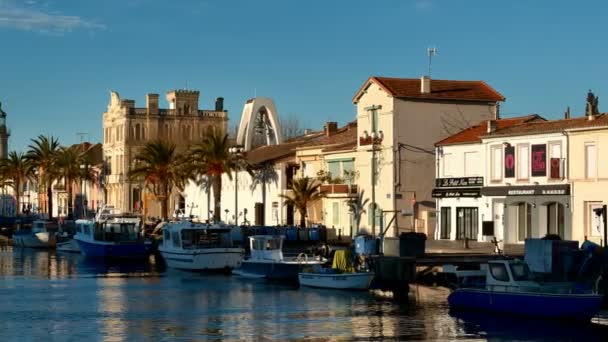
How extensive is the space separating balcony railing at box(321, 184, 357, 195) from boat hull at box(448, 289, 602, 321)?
119ft

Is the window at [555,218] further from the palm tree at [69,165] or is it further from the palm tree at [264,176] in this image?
the palm tree at [69,165]

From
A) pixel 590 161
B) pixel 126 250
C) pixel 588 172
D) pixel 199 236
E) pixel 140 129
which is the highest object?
pixel 140 129

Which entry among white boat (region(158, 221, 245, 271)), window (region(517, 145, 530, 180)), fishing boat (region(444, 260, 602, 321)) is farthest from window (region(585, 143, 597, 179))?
white boat (region(158, 221, 245, 271))

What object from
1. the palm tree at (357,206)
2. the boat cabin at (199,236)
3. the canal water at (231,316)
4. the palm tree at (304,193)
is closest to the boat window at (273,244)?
the canal water at (231,316)

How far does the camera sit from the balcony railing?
85.2 meters

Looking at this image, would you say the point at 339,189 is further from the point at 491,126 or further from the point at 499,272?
the point at 499,272

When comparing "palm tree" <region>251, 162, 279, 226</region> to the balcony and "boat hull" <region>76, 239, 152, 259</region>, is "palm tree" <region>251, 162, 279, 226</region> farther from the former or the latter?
"boat hull" <region>76, 239, 152, 259</region>

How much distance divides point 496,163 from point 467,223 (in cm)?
535

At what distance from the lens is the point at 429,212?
7975 centimetres

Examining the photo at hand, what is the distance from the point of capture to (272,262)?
6500 centimetres

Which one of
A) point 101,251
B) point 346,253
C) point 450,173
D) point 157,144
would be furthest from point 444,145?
point 157,144

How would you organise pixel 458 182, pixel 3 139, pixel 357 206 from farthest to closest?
pixel 3 139
pixel 357 206
pixel 458 182

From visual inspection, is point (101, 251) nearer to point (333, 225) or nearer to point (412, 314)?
point (333, 225)

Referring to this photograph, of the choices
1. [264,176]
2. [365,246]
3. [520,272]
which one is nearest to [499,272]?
[520,272]
